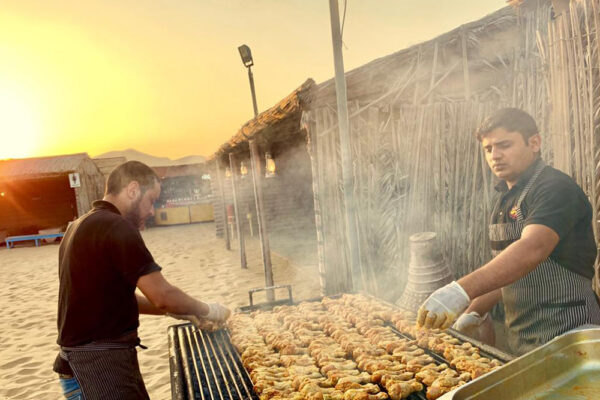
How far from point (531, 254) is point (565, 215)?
336 mm

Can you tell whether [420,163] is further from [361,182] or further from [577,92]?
[577,92]

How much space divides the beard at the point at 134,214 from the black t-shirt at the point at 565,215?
2591mm

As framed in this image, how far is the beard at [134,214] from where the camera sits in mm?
2934

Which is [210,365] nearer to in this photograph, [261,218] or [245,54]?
[261,218]

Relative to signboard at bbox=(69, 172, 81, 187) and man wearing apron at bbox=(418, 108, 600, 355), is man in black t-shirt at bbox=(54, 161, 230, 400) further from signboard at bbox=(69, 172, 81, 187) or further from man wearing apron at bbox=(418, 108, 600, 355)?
signboard at bbox=(69, 172, 81, 187)

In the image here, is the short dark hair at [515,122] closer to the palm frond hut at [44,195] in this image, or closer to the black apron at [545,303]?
the black apron at [545,303]

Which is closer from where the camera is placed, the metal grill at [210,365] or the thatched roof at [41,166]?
the metal grill at [210,365]

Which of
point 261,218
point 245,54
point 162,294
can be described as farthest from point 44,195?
point 162,294

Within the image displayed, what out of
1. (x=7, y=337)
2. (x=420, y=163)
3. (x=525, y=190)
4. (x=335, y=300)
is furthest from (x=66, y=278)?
(x=7, y=337)

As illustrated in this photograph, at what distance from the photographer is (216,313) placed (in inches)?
135

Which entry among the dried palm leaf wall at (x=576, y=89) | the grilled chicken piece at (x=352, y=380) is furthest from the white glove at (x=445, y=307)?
the dried palm leaf wall at (x=576, y=89)

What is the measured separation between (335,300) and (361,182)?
7.96 ft

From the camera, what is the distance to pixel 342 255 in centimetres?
640

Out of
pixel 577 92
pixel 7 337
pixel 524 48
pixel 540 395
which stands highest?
pixel 524 48
